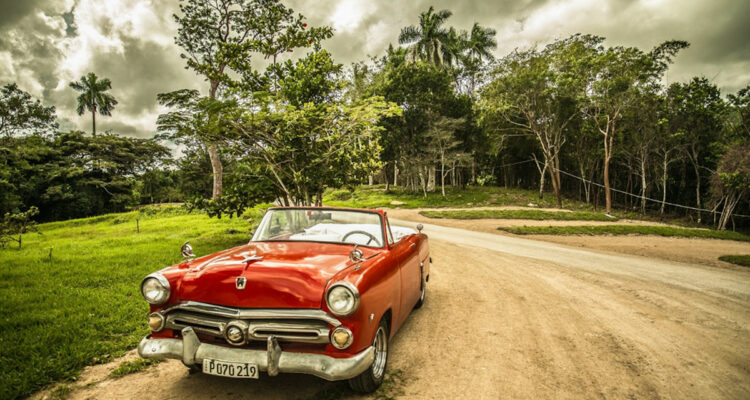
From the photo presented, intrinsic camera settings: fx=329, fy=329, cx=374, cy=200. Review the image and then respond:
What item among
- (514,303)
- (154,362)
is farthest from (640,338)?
(154,362)

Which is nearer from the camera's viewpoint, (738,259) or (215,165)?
(738,259)

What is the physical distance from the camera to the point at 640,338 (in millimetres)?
3816

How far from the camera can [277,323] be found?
2.32 m

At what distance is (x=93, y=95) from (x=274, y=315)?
206ft

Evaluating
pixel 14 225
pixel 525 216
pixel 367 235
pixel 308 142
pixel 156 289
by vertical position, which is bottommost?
pixel 525 216

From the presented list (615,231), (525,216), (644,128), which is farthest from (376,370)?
(644,128)

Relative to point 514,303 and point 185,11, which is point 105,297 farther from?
point 185,11

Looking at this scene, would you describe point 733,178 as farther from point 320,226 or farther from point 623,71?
point 320,226

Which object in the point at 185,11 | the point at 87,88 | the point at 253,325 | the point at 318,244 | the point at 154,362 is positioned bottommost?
the point at 154,362

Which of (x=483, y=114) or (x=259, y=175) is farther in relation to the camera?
(x=483, y=114)

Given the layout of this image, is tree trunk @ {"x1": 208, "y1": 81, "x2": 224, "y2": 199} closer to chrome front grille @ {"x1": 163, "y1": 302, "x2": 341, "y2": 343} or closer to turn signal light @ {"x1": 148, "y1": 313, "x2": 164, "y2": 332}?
turn signal light @ {"x1": 148, "y1": 313, "x2": 164, "y2": 332}

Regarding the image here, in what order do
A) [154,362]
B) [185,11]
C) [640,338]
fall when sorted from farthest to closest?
[185,11], [640,338], [154,362]

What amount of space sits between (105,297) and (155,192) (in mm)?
44990

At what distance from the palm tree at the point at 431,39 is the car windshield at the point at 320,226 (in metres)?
34.1
